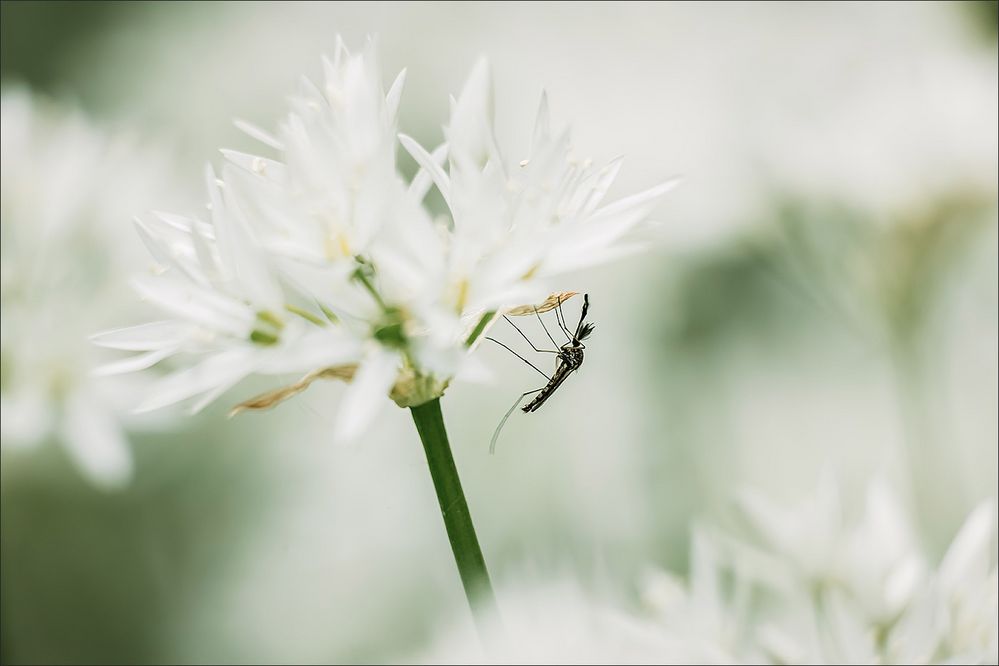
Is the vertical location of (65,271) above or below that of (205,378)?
above

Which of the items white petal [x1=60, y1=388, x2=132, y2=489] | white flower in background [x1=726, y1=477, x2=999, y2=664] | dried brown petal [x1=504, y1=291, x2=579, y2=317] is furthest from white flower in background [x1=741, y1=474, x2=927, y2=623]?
white petal [x1=60, y1=388, x2=132, y2=489]

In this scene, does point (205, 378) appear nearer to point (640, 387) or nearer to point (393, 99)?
point (393, 99)

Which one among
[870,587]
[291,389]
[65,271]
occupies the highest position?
[65,271]

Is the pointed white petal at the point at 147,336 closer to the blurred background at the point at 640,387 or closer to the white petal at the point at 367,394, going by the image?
the white petal at the point at 367,394

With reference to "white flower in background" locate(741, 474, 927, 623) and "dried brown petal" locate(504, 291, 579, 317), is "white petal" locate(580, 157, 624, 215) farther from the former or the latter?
"white flower in background" locate(741, 474, 927, 623)

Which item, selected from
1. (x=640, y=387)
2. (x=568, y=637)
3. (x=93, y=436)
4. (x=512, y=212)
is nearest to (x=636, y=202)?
(x=512, y=212)

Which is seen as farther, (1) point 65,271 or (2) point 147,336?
(1) point 65,271
